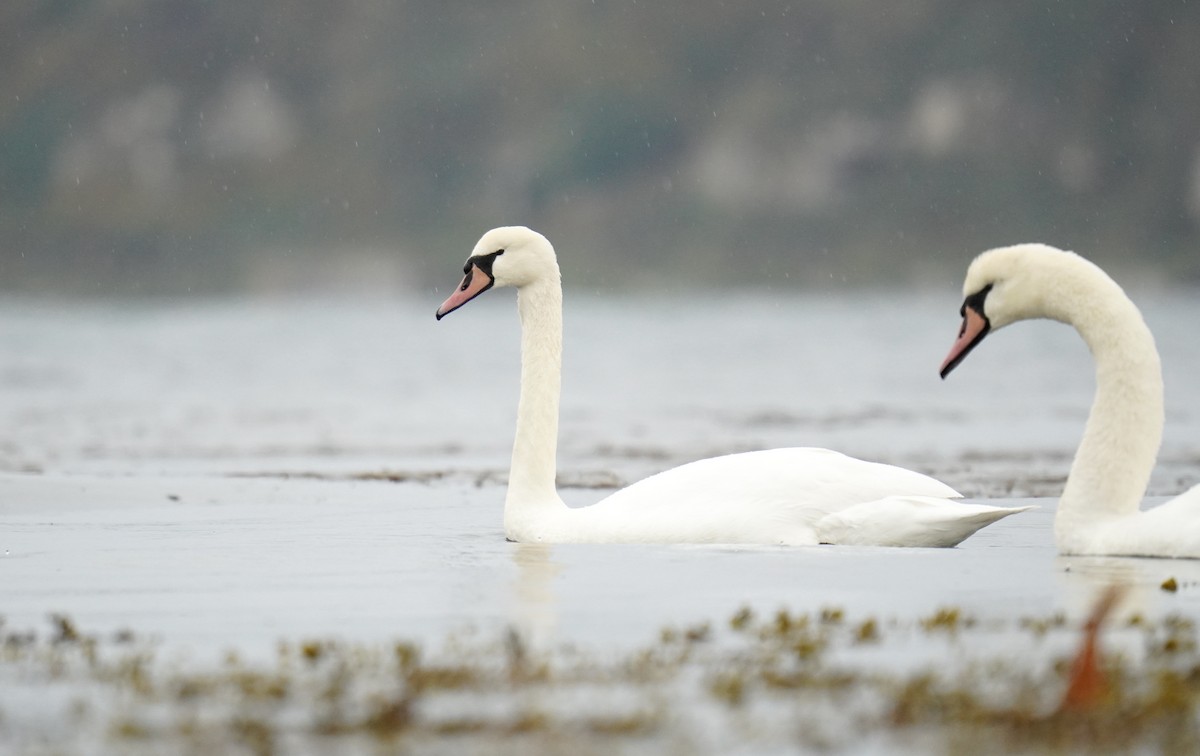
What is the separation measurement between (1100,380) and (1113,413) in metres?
0.18

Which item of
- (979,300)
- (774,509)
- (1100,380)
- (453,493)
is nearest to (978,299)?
(979,300)

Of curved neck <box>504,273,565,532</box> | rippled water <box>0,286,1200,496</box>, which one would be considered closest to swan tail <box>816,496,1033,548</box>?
curved neck <box>504,273,565,532</box>

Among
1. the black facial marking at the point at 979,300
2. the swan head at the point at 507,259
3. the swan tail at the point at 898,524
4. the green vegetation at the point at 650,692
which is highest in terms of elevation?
the swan head at the point at 507,259

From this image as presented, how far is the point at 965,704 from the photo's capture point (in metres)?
5.95

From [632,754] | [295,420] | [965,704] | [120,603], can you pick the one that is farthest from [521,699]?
[295,420]

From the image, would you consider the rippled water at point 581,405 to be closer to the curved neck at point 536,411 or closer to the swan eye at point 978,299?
the curved neck at point 536,411

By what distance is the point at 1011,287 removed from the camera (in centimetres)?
957

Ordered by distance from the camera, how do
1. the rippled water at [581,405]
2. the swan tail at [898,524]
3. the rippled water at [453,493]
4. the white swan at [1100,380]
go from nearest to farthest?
the rippled water at [453,493] → the white swan at [1100,380] → the swan tail at [898,524] → the rippled water at [581,405]

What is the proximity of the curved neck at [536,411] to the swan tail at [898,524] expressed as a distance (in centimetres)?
159

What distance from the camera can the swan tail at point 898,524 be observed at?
9852 millimetres

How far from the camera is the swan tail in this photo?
9.85 metres

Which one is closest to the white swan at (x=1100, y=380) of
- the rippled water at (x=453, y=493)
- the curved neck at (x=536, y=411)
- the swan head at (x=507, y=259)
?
the rippled water at (x=453, y=493)

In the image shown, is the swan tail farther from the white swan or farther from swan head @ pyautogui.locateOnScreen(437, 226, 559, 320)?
swan head @ pyautogui.locateOnScreen(437, 226, 559, 320)

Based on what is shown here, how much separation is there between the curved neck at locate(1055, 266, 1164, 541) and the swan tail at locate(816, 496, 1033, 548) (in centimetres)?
43
